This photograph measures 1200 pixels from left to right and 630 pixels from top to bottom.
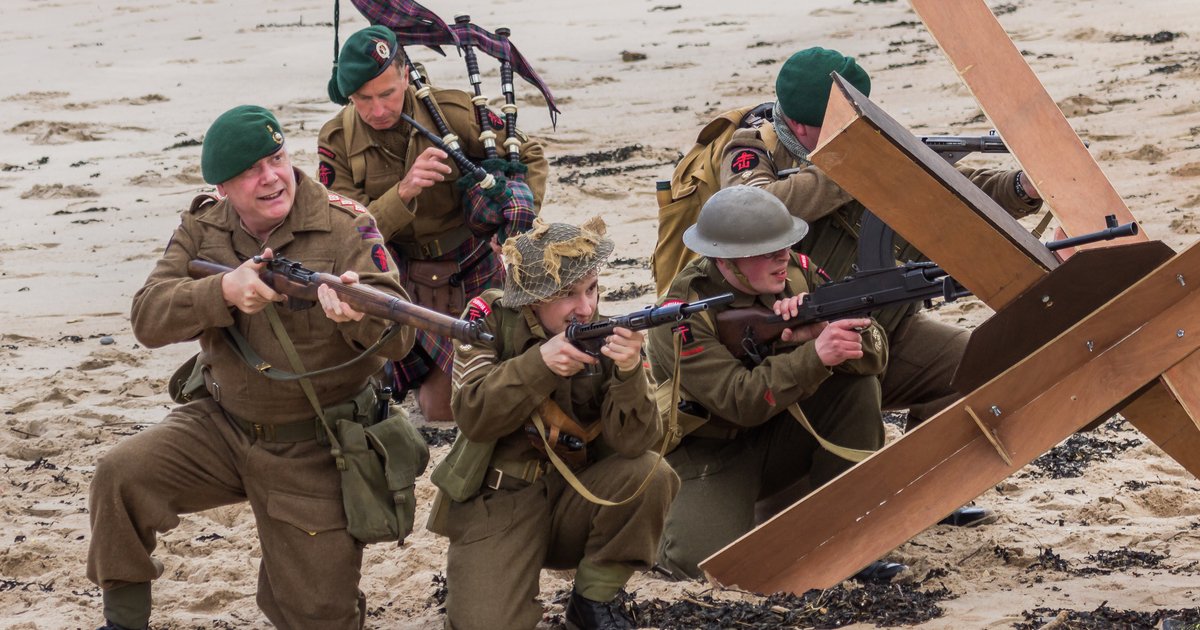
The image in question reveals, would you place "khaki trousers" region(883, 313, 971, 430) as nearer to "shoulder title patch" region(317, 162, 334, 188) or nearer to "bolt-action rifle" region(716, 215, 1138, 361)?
"bolt-action rifle" region(716, 215, 1138, 361)

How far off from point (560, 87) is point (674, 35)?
2865 millimetres

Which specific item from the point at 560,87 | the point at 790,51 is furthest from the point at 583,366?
the point at 790,51

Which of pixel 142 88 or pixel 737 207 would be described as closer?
pixel 737 207

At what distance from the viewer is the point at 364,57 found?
5.40 meters

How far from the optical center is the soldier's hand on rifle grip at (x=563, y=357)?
3.50m

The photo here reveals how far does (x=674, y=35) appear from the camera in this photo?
16250 millimetres

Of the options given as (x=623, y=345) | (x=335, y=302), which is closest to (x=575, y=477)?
(x=623, y=345)

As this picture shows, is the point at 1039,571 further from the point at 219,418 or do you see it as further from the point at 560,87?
the point at 560,87

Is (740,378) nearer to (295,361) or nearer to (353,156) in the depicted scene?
(295,361)

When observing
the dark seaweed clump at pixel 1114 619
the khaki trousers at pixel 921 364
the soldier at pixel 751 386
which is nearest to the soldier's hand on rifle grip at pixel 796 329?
the soldier at pixel 751 386

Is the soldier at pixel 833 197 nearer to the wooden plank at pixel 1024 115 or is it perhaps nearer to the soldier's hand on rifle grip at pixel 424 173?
the wooden plank at pixel 1024 115

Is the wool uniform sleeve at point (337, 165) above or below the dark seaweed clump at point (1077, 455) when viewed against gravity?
above

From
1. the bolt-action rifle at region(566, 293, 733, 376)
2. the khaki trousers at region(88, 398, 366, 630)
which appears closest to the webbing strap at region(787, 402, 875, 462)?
the bolt-action rifle at region(566, 293, 733, 376)

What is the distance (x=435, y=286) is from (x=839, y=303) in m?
2.69
